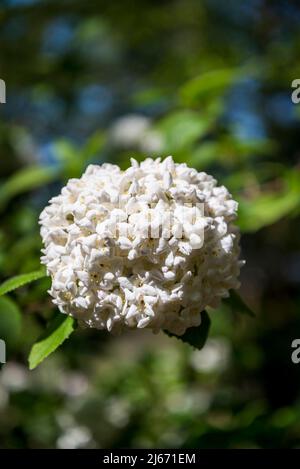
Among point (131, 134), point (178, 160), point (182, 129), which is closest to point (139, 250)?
point (178, 160)

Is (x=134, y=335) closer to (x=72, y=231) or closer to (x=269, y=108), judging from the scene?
(x=269, y=108)

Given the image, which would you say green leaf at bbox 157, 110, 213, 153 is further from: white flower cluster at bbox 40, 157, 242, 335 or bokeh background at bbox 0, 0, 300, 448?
white flower cluster at bbox 40, 157, 242, 335

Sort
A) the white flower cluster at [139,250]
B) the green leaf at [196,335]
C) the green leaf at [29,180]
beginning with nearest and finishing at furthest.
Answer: the white flower cluster at [139,250], the green leaf at [196,335], the green leaf at [29,180]

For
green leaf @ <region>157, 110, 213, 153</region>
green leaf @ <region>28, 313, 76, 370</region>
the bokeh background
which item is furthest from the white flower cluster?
green leaf @ <region>157, 110, 213, 153</region>

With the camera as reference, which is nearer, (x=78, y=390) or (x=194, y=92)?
(x=194, y=92)

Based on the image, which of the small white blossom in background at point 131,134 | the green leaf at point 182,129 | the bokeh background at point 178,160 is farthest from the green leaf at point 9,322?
the small white blossom in background at point 131,134

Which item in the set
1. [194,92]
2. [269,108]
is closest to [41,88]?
[194,92]

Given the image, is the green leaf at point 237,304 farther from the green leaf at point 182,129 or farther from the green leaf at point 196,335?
the green leaf at point 182,129
